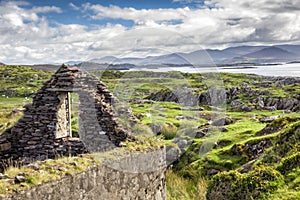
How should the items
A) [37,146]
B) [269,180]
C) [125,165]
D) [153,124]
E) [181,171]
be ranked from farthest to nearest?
[153,124] → [181,171] → [37,146] → [125,165] → [269,180]

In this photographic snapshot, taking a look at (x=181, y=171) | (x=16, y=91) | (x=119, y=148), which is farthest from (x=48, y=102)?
(x=16, y=91)

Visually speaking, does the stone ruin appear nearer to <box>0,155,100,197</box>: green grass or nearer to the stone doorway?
the stone doorway

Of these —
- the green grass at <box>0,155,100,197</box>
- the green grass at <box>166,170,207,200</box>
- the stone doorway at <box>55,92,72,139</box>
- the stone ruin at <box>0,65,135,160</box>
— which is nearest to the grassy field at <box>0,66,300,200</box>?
the green grass at <box>166,170,207,200</box>

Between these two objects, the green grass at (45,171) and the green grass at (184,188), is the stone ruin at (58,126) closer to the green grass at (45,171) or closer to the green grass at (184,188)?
the green grass at (45,171)

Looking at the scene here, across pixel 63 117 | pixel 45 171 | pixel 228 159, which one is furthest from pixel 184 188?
pixel 45 171

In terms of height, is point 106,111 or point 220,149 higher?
point 106,111

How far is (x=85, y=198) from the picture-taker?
31.1ft

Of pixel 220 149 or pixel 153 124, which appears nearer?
pixel 220 149

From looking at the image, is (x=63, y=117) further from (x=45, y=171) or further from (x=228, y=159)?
(x=228, y=159)

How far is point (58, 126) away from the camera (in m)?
13.3

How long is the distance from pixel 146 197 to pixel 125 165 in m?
1.76

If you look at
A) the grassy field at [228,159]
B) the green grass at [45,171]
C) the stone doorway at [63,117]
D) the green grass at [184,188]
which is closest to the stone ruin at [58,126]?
the stone doorway at [63,117]

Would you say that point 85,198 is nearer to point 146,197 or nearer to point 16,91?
point 146,197

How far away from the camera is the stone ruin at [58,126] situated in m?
13.2
